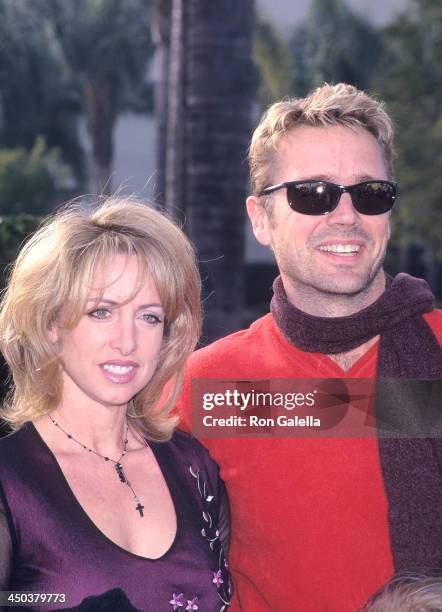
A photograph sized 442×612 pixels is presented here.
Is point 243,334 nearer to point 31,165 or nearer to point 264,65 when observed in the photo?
point 264,65

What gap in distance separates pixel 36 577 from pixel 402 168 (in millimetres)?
29665

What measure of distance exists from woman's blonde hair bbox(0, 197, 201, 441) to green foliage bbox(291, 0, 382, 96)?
3532 centimetres

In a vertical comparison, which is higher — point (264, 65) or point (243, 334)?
point (264, 65)

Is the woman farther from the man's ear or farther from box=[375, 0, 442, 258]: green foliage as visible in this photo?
box=[375, 0, 442, 258]: green foliage

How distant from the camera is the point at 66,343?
3846 millimetres

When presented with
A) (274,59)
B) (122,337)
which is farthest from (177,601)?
(274,59)

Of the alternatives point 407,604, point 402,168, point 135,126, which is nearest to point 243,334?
point 407,604

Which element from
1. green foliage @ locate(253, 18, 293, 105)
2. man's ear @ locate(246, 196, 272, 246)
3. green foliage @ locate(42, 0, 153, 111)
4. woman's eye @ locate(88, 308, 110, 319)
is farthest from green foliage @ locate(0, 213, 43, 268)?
green foliage @ locate(42, 0, 153, 111)

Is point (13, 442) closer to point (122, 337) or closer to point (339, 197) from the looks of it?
point (122, 337)

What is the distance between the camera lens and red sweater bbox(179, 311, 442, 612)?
4.22 metres

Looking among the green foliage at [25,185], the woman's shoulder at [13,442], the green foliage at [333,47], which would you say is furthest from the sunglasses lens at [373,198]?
the green foliage at [333,47]

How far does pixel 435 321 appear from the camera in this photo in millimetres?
4594

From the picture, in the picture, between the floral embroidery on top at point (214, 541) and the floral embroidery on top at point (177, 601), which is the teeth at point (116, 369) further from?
the floral embroidery on top at point (177, 601)

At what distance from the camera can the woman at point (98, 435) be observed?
11.5 feet
